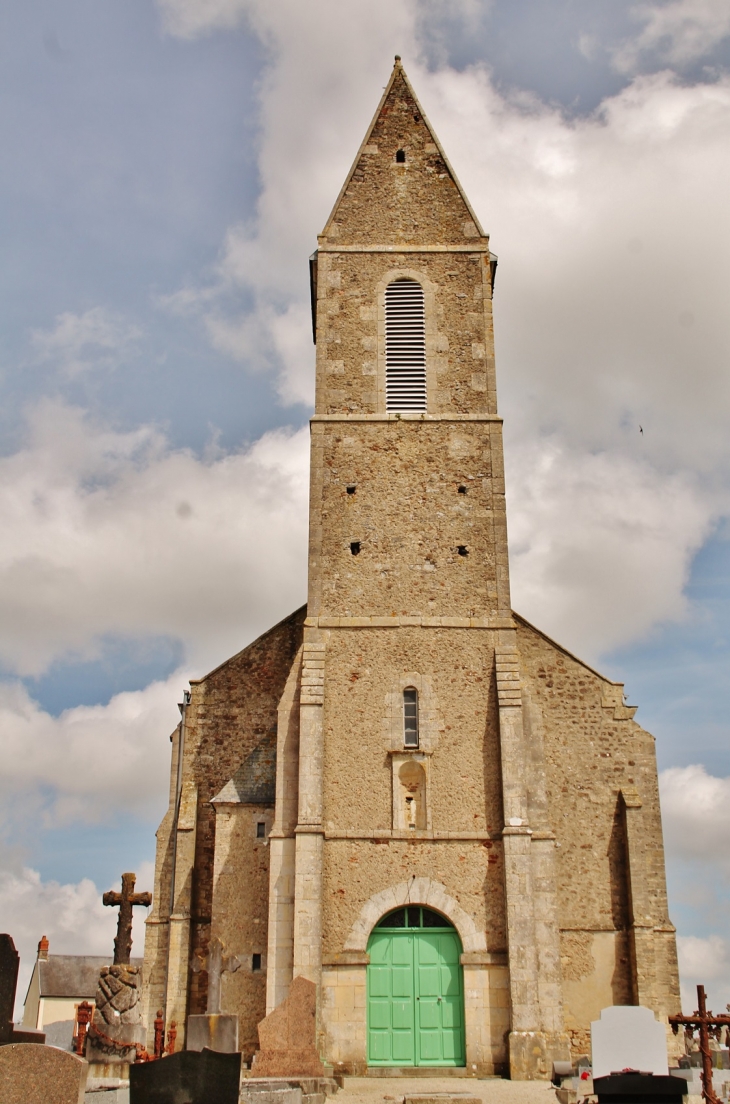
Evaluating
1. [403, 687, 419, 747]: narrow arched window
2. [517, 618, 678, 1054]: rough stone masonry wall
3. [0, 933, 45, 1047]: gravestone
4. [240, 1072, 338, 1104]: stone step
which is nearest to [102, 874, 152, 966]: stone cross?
[240, 1072, 338, 1104]: stone step

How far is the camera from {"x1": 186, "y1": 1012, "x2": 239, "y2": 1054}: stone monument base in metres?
13.1

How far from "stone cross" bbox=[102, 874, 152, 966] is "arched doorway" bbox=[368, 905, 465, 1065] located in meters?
3.82

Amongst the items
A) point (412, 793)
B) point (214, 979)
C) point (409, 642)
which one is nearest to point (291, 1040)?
point (214, 979)

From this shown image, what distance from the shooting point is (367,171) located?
74.0ft

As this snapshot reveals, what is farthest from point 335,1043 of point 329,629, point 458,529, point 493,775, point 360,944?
point 458,529

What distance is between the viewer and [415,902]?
55.2ft

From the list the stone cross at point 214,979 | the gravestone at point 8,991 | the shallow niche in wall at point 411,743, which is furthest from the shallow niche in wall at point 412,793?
the gravestone at point 8,991

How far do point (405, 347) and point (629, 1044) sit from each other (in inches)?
544

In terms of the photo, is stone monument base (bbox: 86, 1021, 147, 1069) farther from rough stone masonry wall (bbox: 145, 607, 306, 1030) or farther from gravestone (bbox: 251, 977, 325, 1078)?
rough stone masonry wall (bbox: 145, 607, 306, 1030)

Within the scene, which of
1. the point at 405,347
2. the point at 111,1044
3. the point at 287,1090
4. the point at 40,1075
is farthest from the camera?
the point at 405,347

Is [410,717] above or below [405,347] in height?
below

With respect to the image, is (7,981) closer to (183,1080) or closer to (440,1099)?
(183,1080)

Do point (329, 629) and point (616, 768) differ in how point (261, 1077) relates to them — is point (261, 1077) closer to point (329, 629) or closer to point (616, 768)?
point (329, 629)

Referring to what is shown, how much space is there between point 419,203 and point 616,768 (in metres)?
12.2
